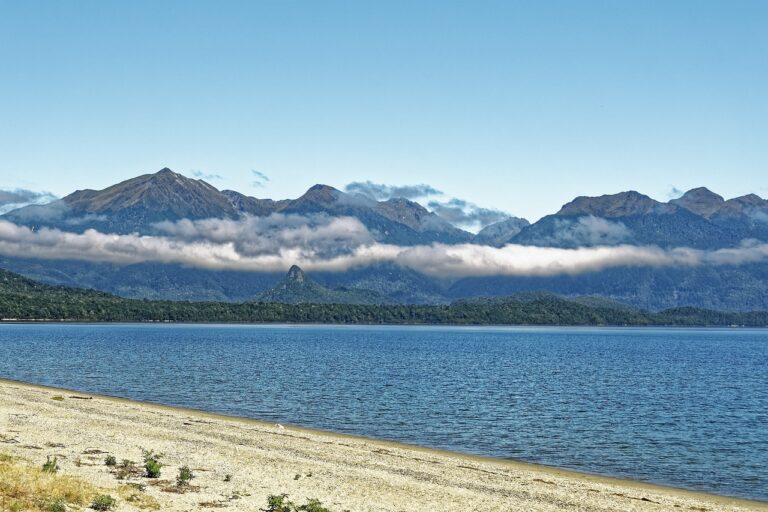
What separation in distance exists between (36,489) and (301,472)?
14.8m

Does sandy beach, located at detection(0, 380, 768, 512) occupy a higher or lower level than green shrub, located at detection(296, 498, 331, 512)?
lower

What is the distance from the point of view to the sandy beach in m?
34.9

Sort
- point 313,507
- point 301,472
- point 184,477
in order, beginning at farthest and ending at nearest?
point 301,472, point 184,477, point 313,507

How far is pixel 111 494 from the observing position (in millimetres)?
31172

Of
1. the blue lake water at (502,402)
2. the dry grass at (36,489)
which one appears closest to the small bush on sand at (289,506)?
the dry grass at (36,489)

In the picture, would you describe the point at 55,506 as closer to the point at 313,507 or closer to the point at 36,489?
the point at 36,489

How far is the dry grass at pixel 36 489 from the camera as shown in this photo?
27531 millimetres

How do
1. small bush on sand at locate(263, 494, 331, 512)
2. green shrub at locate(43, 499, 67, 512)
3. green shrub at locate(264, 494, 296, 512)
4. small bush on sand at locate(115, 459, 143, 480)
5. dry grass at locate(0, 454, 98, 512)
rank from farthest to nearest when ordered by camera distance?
small bush on sand at locate(115, 459, 143, 480)
green shrub at locate(264, 494, 296, 512)
small bush on sand at locate(263, 494, 331, 512)
dry grass at locate(0, 454, 98, 512)
green shrub at locate(43, 499, 67, 512)

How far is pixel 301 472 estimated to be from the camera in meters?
41.4

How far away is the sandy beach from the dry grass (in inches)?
53.9

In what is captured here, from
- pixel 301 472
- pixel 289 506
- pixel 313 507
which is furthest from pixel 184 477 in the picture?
pixel 313 507

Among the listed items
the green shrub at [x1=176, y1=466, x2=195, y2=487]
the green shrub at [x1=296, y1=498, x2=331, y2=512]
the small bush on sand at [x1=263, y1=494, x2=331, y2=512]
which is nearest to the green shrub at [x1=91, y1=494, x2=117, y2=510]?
the small bush on sand at [x1=263, y1=494, x2=331, y2=512]

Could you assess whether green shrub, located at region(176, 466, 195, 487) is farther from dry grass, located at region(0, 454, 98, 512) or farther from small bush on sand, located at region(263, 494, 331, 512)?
small bush on sand, located at region(263, 494, 331, 512)

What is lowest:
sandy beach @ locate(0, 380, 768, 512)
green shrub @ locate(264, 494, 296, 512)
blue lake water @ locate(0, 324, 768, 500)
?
blue lake water @ locate(0, 324, 768, 500)
